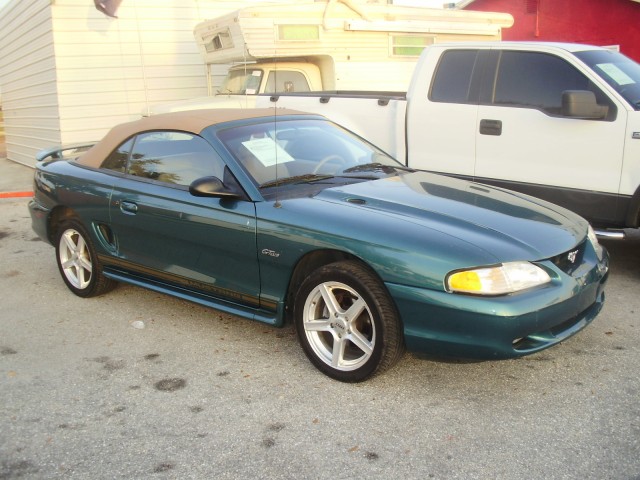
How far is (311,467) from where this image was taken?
3020mm

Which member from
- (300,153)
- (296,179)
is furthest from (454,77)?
(296,179)

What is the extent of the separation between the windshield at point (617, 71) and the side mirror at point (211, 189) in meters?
3.35

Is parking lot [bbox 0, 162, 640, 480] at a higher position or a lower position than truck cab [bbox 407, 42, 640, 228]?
lower

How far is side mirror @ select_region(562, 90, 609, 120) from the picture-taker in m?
5.37

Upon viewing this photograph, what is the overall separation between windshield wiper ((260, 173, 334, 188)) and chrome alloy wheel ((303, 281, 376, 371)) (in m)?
0.81

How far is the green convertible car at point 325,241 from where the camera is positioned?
134 inches

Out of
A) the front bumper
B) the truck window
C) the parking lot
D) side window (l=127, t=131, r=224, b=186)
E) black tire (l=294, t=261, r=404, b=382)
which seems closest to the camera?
the parking lot

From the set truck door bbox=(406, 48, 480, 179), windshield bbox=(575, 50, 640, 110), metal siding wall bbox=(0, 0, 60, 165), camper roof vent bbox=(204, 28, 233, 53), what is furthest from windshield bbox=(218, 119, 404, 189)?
metal siding wall bbox=(0, 0, 60, 165)

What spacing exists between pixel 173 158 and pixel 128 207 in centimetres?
47

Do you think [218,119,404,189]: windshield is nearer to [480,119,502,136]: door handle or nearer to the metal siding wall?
[480,119,502,136]: door handle

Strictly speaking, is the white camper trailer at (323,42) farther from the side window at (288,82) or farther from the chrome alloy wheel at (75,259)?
the chrome alloy wheel at (75,259)

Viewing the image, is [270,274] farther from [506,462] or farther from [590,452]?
[590,452]

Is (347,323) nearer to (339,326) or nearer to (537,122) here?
(339,326)

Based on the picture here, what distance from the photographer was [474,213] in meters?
3.90
